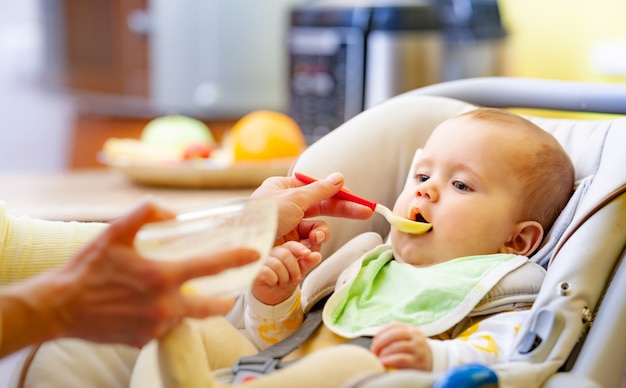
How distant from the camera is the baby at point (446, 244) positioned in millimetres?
947

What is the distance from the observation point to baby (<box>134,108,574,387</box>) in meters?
0.95

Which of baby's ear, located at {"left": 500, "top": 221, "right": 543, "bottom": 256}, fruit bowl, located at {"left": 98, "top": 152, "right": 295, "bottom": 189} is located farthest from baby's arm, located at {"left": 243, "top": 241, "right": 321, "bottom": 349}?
fruit bowl, located at {"left": 98, "top": 152, "right": 295, "bottom": 189}

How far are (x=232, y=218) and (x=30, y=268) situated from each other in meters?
0.34

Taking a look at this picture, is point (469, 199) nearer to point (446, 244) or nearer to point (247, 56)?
point (446, 244)

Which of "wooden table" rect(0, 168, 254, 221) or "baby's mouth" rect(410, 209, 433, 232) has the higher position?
"baby's mouth" rect(410, 209, 433, 232)

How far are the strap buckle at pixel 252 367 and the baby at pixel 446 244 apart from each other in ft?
0.29

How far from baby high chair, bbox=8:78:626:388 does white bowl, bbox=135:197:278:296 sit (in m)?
0.14

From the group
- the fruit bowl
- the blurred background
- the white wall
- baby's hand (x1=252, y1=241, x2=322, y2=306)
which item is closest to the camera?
baby's hand (x1=252, y1=241, x2=322, y2=306)

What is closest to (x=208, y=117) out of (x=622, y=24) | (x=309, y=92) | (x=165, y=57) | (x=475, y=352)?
(x=165, y=57)

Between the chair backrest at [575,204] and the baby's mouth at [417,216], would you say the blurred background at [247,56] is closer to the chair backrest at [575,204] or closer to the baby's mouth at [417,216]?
the chair backrest at [575,204]

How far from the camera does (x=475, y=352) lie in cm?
85

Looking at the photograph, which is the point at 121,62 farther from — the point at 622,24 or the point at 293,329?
the point at 293,329

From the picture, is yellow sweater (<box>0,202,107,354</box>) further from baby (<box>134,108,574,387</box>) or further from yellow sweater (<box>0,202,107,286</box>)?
baby (<box>134,108,574,387</box>)

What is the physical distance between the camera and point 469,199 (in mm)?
995
